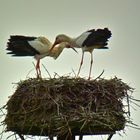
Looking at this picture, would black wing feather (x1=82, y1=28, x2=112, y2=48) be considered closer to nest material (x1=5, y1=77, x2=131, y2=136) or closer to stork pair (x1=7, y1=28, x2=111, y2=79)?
stork pair (x1=7, y1=28, x2=111, y2=79)

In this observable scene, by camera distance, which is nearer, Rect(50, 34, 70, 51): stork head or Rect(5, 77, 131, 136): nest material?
Rect(5, 77, 131, 136): nest material

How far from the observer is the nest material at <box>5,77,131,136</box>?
216 centimetres

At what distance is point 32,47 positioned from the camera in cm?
263

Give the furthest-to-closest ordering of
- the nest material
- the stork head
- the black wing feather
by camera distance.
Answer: the stork head < the black wing feather < the nest material

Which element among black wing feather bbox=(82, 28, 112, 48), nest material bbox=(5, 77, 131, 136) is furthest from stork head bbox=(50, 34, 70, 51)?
nest material bbox=(5, 77, 131, 136)

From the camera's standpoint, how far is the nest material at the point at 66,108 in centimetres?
216

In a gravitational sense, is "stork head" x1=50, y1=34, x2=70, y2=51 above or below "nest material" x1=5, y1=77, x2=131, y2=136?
above

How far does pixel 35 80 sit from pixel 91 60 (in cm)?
52

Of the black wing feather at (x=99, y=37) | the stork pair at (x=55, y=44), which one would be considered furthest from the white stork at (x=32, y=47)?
the black wing feather at (x=99, y=37)

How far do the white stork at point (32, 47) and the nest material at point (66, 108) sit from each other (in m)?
0.26

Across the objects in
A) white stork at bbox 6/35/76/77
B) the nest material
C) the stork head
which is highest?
the stork head

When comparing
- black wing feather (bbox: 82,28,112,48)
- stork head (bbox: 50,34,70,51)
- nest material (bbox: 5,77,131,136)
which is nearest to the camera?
nest material (bbox: 5,77,131,136)

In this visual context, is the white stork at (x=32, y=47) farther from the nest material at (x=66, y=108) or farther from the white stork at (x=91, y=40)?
the nest material at (x=66, y=108)

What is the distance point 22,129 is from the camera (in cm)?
229
